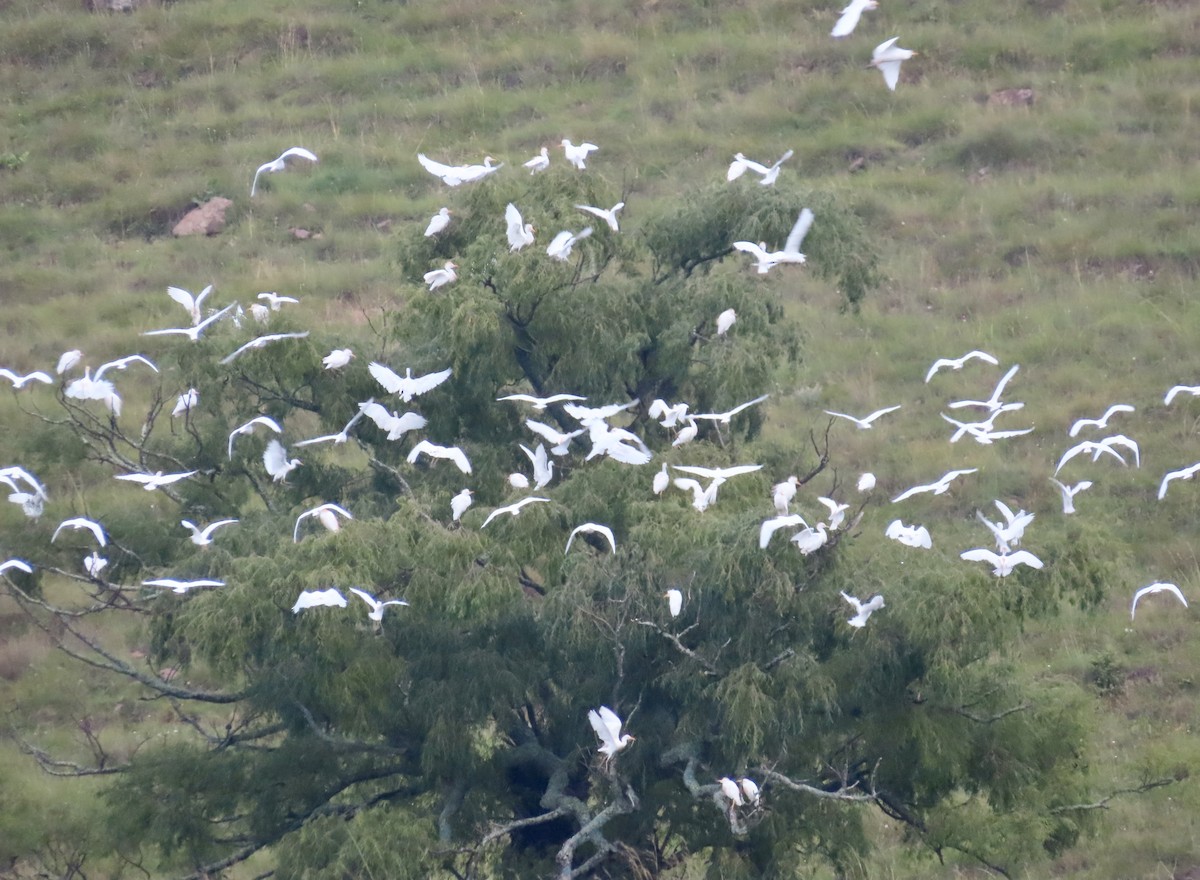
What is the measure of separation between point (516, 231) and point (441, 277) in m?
0.44

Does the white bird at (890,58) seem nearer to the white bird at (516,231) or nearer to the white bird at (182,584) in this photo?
the white bird at (516,231)

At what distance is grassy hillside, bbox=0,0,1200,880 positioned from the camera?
13836 mm

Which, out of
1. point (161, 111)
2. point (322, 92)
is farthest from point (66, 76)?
point (322, 92)

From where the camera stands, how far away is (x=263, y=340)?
8219mm

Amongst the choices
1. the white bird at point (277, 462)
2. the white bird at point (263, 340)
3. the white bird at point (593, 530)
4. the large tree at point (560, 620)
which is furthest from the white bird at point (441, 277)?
the white bird at point (593, 530)

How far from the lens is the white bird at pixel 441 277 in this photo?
8.27m

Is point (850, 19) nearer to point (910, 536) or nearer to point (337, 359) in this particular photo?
point (910, 536)

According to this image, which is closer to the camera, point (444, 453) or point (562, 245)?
point (444, 453)

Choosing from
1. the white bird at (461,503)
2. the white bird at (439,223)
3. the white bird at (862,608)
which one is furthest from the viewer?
the white bird at (439,223)

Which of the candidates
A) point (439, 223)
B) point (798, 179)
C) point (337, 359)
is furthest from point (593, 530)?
point (798, 179)

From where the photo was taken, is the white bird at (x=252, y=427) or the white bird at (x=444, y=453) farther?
the white bird at (x=252, y=427)

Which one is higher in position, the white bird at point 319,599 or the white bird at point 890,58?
the white bird at point 890,58

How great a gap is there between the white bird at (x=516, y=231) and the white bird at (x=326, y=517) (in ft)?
5.12

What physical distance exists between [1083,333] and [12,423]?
10.5 metres
